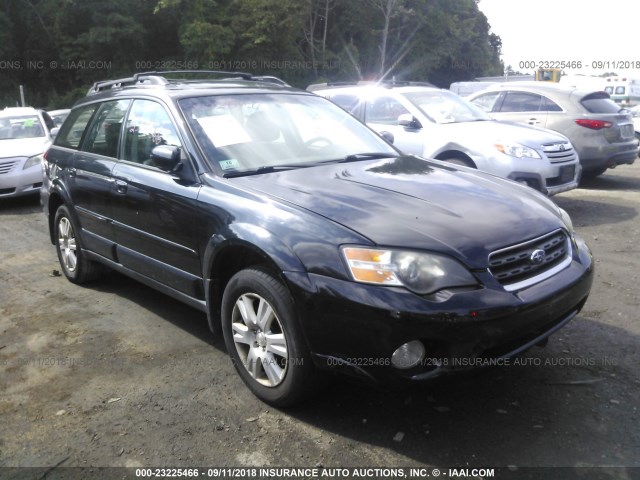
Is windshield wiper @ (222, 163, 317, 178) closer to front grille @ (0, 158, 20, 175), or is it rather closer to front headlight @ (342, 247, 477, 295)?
front headlight @ (342, 247, 477, 295)

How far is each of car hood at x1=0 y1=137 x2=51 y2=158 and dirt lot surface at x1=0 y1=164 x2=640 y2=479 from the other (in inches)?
229


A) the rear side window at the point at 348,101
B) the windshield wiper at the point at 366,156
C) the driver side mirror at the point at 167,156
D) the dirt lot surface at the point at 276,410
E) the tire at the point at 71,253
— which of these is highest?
the rear side window at the point at 348,101

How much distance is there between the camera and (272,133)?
13.1ft

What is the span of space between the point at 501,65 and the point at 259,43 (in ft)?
160

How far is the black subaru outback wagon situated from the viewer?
2.67 metres

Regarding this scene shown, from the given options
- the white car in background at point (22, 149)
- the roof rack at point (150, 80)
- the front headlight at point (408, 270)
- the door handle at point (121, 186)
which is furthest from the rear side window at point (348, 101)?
the front headlight at point (408, 270)

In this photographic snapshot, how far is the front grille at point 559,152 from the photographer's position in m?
7.37

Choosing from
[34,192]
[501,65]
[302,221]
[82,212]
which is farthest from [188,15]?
[501,65]

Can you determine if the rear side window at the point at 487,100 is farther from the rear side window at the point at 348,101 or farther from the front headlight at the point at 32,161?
the front headlight at the point at 32,161

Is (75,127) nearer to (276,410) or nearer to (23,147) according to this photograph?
(276,410)

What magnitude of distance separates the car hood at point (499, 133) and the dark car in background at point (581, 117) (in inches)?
73.9

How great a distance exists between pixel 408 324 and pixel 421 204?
2.58 feet

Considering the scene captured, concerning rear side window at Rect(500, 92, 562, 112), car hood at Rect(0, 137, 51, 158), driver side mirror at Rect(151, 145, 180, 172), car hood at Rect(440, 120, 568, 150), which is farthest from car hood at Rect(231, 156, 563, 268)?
car hood at Rect(0, 137, 51, 158)

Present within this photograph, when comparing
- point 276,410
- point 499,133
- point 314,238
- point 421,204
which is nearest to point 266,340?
point 276,410
